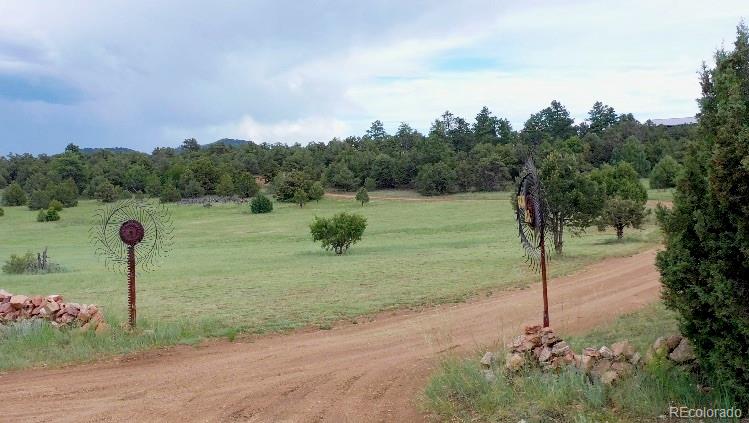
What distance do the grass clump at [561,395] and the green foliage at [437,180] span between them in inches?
2710

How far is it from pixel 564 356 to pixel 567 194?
17099 mm

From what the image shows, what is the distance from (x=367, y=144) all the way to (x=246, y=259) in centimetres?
8707

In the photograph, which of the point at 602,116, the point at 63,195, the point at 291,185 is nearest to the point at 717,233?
the point at 291,185

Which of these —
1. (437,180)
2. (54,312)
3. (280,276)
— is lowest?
(280,276)

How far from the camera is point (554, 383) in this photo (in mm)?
6461

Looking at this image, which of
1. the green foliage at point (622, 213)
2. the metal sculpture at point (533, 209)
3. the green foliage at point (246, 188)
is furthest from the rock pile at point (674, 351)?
the green foliage at point (246, 188)

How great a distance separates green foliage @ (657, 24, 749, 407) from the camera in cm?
530

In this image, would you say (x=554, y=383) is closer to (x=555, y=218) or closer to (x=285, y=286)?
(x=285, y=286)

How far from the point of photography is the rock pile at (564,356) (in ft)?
22.0

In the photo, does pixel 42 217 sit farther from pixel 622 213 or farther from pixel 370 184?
pixel 622 213

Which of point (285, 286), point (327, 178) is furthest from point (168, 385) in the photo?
point (327, 178)

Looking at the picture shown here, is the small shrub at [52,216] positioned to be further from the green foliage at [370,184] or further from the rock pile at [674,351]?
the rock pile at [674,351]

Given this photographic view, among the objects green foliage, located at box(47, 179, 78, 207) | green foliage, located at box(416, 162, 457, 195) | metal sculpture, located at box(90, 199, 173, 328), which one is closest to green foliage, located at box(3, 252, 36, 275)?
metal sculpture, located at box(90, 199, 173, 328)

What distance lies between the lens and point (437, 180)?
76.4 m
